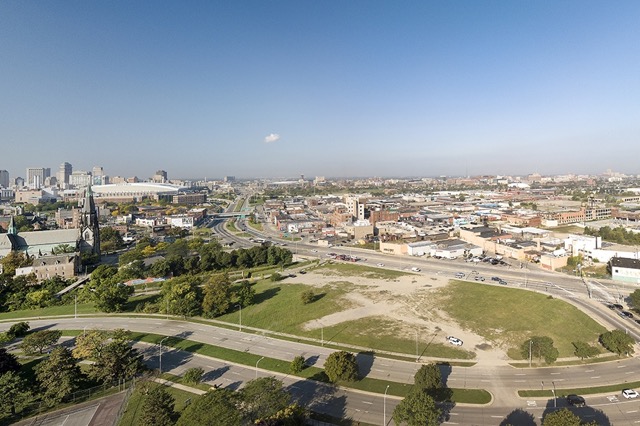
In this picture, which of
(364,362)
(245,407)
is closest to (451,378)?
(364,362)

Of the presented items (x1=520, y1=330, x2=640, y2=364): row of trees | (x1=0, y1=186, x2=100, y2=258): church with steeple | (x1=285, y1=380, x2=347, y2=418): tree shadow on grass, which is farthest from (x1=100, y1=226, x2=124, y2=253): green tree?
(x1=520, y1=330, x2=640, y2=364): row of trees

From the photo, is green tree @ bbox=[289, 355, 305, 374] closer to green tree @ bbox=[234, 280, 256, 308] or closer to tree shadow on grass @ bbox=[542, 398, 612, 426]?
green tree @ bbox=[234, 280, 256, 308]

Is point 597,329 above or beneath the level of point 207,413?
beneath

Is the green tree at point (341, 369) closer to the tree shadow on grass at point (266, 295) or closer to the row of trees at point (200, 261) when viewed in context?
the tree shadow on grass at point (266, 295)

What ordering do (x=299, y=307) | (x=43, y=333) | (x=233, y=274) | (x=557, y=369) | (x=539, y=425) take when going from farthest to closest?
1. (x=233, y=274)
2. (x=299, y=307)
3. (x=43, y=333)
4. (x=557, y=369)
5. (x=539, y=425)

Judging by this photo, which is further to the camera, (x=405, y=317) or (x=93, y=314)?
(x=93, y=314)

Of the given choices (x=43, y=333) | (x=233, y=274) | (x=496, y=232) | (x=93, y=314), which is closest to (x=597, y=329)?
(x=496, y=232)

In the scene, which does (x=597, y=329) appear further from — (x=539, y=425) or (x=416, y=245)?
(x=416, y=245)

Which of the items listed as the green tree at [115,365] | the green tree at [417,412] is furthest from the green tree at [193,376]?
the green tree at [417,412]
